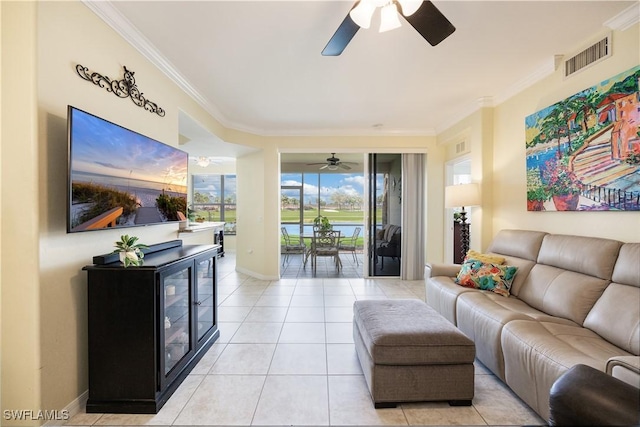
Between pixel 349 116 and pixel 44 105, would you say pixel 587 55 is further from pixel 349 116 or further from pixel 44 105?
pixel 44 105

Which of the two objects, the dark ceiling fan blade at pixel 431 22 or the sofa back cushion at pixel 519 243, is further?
the sofa back cushion at pixel 519 243

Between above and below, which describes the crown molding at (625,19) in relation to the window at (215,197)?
above

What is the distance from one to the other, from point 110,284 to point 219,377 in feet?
3.50

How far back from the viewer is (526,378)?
166cm

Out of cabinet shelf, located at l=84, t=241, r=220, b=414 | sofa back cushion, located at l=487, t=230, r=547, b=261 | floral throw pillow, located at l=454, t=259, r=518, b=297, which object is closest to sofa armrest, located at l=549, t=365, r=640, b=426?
floral throw pillow, located at l=454, t=259, r=518, b=297

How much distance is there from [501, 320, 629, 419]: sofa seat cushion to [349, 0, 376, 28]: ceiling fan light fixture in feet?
7.17

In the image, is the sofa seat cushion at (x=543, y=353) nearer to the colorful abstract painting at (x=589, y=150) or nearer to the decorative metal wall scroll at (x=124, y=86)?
the colorful abstract painting at (x=589, y=150)

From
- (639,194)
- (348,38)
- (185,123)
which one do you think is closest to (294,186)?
(185,123)

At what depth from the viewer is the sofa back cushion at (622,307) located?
1.58 m

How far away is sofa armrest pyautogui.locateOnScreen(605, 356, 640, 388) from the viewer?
1.12 meters

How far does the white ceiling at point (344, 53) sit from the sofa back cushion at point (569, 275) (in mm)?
1673

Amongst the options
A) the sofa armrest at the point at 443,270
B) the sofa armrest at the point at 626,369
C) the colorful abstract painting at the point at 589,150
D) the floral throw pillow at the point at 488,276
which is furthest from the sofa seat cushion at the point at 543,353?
the sofa armrest at the point at 443,270

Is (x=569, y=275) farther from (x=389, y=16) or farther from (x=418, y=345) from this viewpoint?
(x=389, y=16)

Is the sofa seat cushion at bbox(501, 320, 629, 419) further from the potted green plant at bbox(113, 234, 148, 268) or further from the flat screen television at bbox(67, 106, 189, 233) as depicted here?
the flat screen television at bbox(67, 106, 189, 233)
